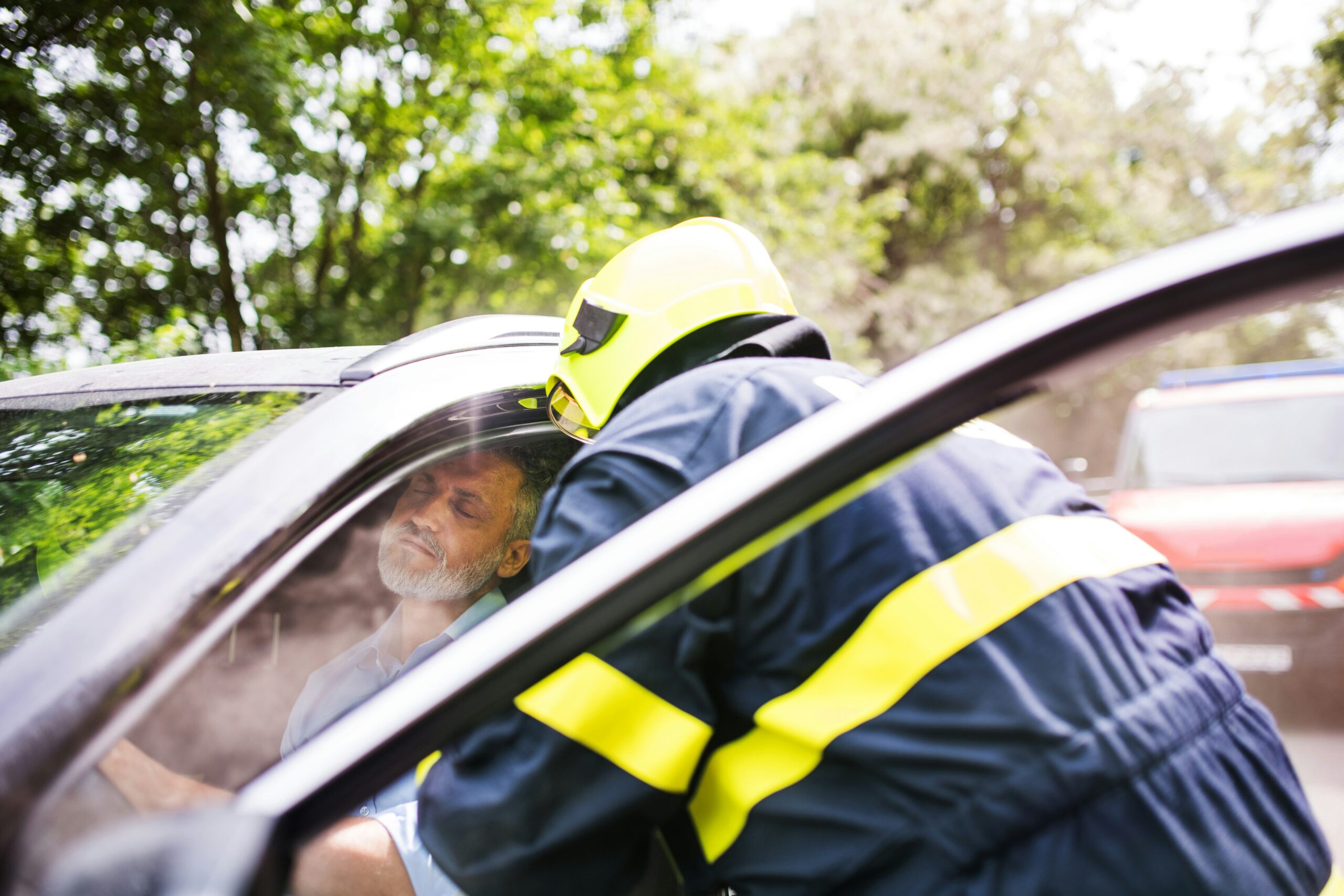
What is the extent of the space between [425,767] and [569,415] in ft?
2.52

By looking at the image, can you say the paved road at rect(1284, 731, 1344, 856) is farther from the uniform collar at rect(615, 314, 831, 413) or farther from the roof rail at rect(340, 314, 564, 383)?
the roof rail at rect(340, 314, 564, 383)

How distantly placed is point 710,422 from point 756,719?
351 millimetres

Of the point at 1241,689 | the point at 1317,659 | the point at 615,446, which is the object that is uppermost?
the point at 615,446

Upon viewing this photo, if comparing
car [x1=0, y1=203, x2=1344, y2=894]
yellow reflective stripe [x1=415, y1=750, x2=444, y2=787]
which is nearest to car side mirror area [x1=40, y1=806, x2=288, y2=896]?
car [x1=0, y1=203, x2=1344, y2=894]

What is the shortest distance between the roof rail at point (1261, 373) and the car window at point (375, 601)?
17.7ft

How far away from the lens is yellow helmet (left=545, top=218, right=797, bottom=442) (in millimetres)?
1302

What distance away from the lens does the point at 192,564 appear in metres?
1.00

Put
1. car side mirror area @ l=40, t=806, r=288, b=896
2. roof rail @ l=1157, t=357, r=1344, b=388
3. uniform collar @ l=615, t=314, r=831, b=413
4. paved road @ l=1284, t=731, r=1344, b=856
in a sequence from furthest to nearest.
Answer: roof rail @ l=1157, t=357, r=1344, b=388 → paved road @ l=1284, t=731, r=1344, b=856 → uniform collar @ l=615, t=314, r=831, b=413 → car side mirror area @ l=40, t=806, r=288, b=896

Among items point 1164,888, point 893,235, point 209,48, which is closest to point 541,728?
point 1164,888

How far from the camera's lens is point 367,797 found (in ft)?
2.51

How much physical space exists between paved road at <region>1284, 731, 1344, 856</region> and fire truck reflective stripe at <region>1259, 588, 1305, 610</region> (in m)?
0.61

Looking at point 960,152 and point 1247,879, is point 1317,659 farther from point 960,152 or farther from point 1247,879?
point 960,152

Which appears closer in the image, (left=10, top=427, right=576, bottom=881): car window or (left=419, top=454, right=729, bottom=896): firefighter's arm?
(left=419, top=454, right=729, bottom=896): firefighter's arm

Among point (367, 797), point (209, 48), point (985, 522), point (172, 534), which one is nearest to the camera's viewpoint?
point (367, 797)
